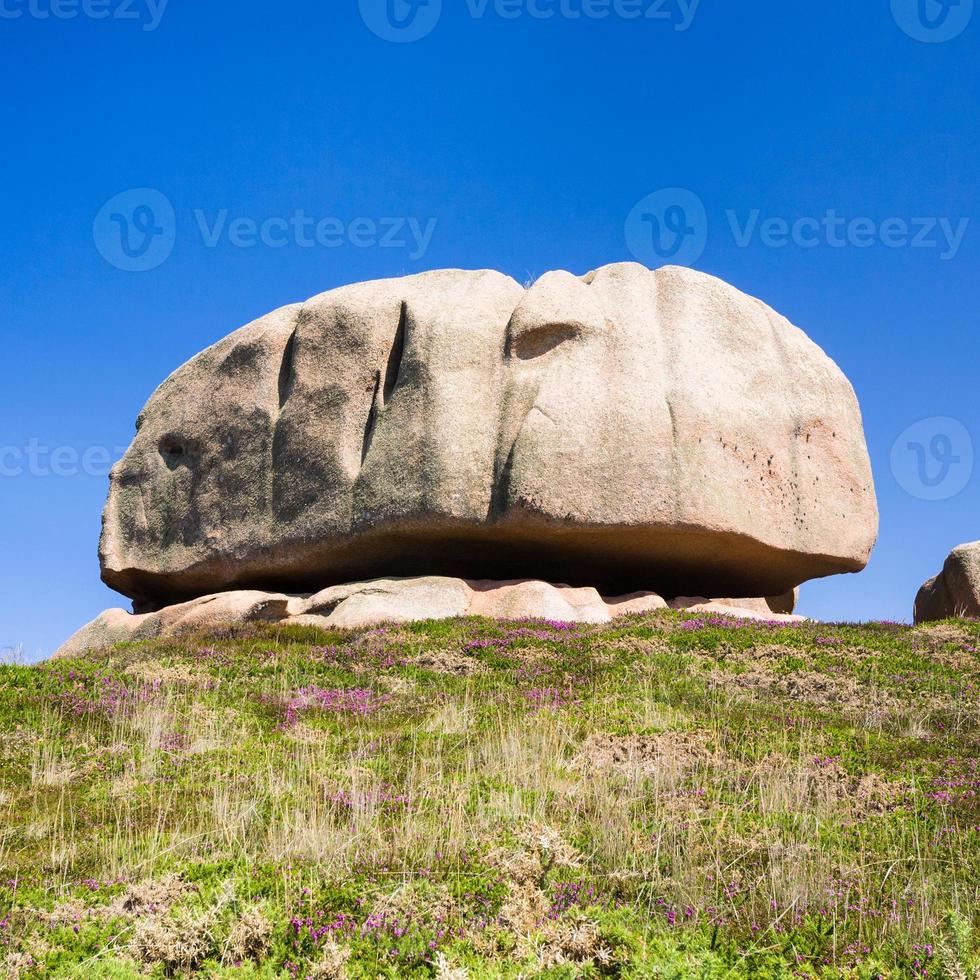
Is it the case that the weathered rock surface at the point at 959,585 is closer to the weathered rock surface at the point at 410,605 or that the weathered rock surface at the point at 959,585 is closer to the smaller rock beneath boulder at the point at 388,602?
the weathered rock surface at the point at 410,605

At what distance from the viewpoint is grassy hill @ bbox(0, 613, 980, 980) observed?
262 inches

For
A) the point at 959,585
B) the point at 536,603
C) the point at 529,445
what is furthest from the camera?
the point at 959,585

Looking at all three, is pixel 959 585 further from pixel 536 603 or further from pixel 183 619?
pixel 183 619

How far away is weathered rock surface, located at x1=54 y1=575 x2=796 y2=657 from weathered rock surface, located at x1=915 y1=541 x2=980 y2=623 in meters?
6.92

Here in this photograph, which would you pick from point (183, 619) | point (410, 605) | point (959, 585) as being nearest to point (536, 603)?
point (410, 605)

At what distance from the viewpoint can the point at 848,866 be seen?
806 cm

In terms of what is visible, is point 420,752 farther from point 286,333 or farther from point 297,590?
point 286,333

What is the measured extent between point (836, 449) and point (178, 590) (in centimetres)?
1890

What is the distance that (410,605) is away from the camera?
2278cm

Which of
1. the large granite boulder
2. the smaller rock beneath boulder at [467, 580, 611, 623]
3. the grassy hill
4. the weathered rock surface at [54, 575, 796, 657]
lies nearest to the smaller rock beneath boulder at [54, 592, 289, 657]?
the weathered rock surface at [54, 575, 796, 657]

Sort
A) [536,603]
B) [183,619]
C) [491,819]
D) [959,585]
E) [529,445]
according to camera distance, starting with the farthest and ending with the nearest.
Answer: [959,585] < [183,619] < [529,445] < [536,603] < [491,819]

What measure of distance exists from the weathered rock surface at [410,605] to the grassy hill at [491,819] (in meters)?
5.28

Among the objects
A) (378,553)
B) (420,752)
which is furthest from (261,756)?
(378,553)

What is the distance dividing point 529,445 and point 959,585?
45.5 ft
